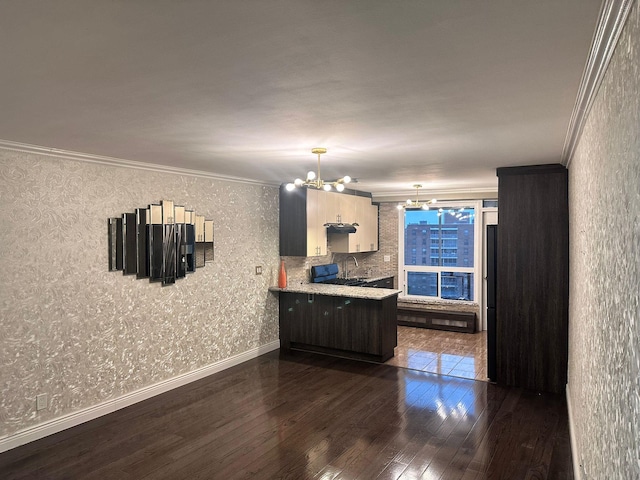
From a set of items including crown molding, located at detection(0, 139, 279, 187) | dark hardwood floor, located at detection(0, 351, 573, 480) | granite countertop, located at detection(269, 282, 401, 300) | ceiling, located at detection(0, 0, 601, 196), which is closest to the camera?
ceiling, located at detection(0, 0, 601, 196)

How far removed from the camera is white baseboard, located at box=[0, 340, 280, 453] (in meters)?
3.67

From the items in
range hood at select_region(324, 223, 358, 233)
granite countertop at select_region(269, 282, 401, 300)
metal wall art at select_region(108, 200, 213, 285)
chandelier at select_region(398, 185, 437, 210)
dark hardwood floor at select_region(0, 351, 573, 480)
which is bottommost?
dark hardwood floor at select_region(0, 351, 573, 480)

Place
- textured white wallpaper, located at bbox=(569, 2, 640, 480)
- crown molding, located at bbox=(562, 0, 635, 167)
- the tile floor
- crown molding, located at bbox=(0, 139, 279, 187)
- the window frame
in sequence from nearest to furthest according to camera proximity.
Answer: textured white wallpaper, located at bbox=(569, 2, 640, 480)
crown molding, located at bbox=(562, 0, 635, 167)
crown molding, located at bbox=(0, 139, 279, 187)
the tile floor
the window frame

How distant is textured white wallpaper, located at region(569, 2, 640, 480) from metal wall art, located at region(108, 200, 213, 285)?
3.86 metres

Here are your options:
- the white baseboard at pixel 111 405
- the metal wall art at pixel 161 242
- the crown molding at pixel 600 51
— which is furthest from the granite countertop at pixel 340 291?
the crown molding at pixel 600 51

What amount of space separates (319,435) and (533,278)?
106 inches

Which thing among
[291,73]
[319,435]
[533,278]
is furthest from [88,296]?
[533,278]

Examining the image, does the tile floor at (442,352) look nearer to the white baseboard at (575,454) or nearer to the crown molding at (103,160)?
the white baseboard at (575,454)

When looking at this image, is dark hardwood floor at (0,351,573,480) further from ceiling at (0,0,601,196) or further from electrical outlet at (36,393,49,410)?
ceiling at (0,0,601,196)

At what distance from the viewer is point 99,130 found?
3.07 meters

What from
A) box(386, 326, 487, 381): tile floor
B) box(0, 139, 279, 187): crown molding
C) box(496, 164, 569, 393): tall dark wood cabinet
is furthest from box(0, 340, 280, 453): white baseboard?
box(496, 164, 569, 393): tall dark wood cabinet

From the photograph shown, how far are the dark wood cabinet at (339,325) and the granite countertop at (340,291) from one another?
88 mm

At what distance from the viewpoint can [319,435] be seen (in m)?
3.83

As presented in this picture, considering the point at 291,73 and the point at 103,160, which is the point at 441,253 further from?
the point at 291,73
